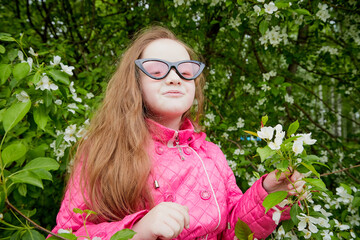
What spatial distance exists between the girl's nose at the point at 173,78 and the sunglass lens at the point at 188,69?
42mm

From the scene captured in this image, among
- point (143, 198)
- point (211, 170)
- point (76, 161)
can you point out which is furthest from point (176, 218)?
point (76, 161)

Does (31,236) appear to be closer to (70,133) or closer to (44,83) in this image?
(44,83)

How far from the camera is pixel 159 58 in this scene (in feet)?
4.72

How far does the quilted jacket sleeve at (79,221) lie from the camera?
1065 millimetres

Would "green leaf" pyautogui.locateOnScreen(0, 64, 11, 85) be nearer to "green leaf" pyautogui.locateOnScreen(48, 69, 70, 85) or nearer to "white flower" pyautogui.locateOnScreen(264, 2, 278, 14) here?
"green leaf" pyautogui.locateOnScreen(48, 69, 70, 85)

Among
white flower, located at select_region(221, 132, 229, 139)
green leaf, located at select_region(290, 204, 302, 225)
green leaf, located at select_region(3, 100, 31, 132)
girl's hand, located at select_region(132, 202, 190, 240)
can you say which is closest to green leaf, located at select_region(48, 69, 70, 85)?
green leaf, located at select_region(3, 100, 31, 132)

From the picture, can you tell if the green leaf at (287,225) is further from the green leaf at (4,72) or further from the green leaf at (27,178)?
the green leaf at (4,72)

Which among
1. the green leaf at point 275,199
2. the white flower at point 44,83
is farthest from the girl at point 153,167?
the white flower at point 44,83

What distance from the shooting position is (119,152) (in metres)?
1.33

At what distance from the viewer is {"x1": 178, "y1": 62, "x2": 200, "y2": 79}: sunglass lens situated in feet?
4.61

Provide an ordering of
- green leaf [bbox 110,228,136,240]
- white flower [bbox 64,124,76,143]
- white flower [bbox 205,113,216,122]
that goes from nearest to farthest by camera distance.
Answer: green leaf [bbox 110,228,136,240] → white flower [bbox 64,124,76,143] → white flower [bbox 205,113,216,122]

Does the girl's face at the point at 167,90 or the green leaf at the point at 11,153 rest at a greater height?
the girl's face at the point at 167,90

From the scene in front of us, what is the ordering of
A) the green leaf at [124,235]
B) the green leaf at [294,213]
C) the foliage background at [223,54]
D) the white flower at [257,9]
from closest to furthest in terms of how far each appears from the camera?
the green leaf at [124,235] → the green leaf at [294,213] → the white flower at [257,9] → the foliage background at [223,54]

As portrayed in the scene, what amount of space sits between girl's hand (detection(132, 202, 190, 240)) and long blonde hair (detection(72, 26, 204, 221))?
0.22 meters
